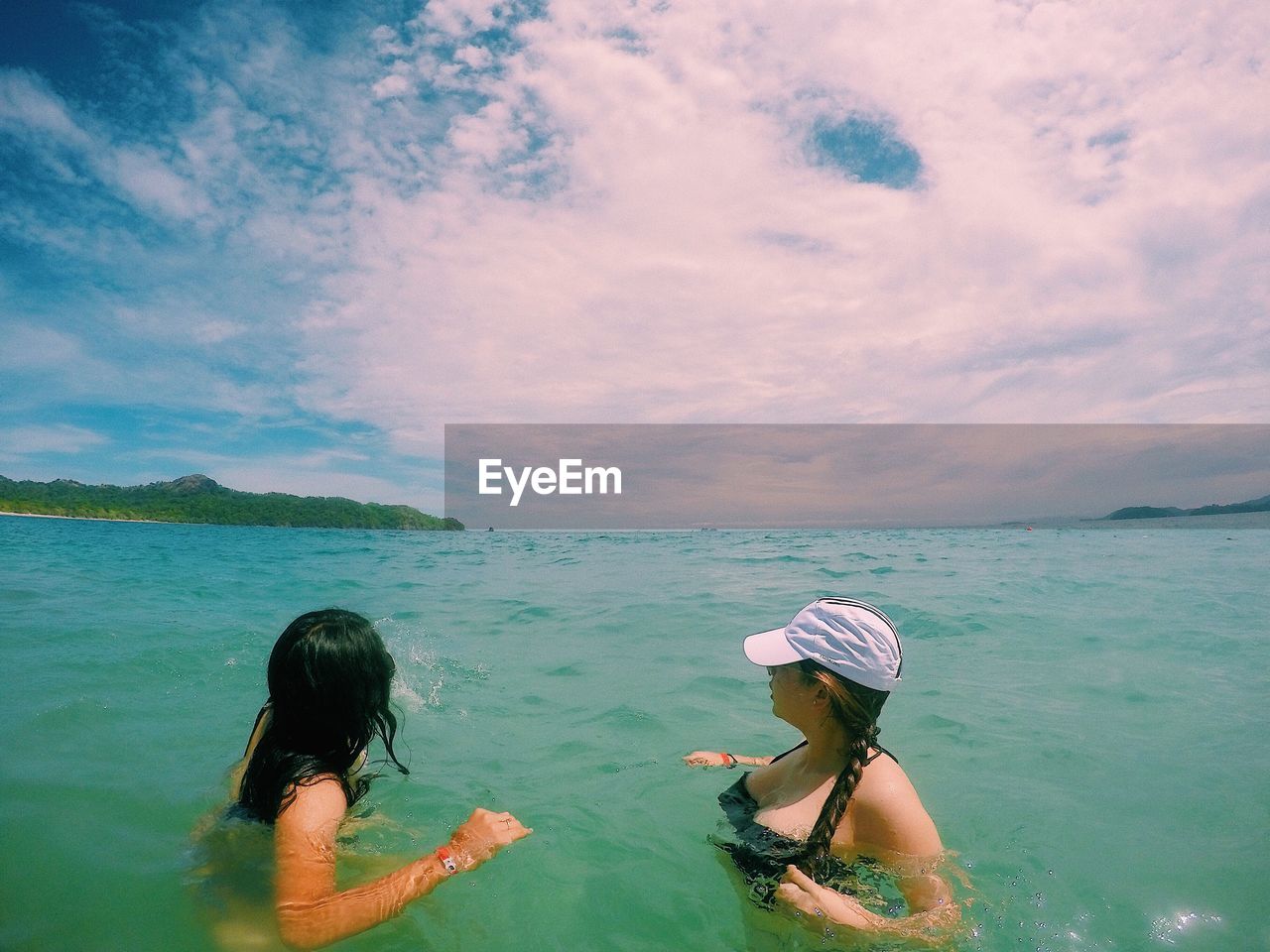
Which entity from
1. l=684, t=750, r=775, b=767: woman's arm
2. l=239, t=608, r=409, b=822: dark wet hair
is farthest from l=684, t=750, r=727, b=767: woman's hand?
l=239, t=608, r=409, b=822: dark wet hair

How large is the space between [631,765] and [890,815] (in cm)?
298

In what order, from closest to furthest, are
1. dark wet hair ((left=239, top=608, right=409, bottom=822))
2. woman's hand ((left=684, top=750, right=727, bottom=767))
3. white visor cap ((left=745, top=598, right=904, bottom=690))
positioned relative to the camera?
white visor cap ((left=745, top=598, right=904, bottom=690))
dark wet hair ((left=239, top=608, right=409, bottom=822))
woman's hand ((left=684, top=750, right=727, bottom=767))

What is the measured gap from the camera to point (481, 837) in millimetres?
3191

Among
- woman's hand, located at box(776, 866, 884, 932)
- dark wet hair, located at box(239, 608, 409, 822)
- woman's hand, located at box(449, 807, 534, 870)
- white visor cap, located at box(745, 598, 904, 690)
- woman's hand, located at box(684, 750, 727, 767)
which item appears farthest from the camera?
woman's hand, located at box(684, 750, 727, 767)

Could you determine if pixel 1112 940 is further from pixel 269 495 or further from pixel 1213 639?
pixel 269 495

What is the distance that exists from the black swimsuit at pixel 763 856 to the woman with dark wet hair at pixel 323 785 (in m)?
1.12

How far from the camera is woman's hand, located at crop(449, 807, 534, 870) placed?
10.3 feet

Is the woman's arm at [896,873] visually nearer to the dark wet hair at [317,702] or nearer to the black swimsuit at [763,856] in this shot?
the black swimsuit at [763,856]

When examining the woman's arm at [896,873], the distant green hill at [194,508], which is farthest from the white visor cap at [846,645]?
the distant green hill at [194,508]

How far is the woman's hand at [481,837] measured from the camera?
314cm

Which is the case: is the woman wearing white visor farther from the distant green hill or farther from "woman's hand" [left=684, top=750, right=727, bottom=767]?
the distant green hill

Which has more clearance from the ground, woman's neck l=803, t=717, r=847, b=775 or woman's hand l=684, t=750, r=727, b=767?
woman's neck l=803, t=717, r=847, b=775

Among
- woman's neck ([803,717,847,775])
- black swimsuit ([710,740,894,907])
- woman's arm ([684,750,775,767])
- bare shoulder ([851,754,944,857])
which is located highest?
woman's neck ([803,717,847,775])

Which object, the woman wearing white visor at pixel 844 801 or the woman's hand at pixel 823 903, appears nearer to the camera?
the woman's hand at pixel 823 903
